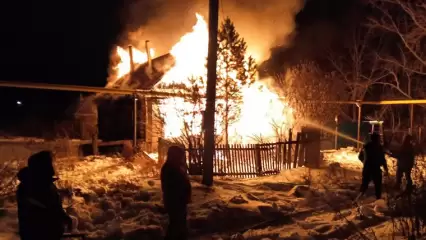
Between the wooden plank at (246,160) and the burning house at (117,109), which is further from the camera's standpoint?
the burning house at (117,109)

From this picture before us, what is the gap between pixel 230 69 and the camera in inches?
550

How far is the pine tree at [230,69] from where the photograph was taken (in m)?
13.8

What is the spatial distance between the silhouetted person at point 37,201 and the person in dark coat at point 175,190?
1.46m

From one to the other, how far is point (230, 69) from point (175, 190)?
29.8 feet

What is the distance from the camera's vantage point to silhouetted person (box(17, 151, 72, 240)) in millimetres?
4223

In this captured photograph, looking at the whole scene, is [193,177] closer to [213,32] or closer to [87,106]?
[213,32]

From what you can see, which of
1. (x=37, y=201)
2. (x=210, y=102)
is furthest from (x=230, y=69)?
(x=37, y=201)

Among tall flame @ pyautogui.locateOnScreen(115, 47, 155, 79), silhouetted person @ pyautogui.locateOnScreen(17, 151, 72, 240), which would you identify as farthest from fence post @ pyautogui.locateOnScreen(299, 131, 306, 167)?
tall flame @ pyautogui.locateOnScreen(115, 47, 155, 79)

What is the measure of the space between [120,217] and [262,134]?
11969 mm

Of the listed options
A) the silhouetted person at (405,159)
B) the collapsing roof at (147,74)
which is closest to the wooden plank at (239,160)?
the silhouetted person at (405,159)

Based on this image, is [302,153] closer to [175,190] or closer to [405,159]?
[405,159]

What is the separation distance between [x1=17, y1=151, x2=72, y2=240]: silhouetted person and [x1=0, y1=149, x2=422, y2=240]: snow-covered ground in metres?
2.37

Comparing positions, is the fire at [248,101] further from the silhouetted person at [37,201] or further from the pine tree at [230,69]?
the silhouetted person at [37,201]

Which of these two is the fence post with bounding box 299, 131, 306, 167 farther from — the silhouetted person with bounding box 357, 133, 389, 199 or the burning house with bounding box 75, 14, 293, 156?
the silhouetted person with bounding box 357, 133, 389, 199
